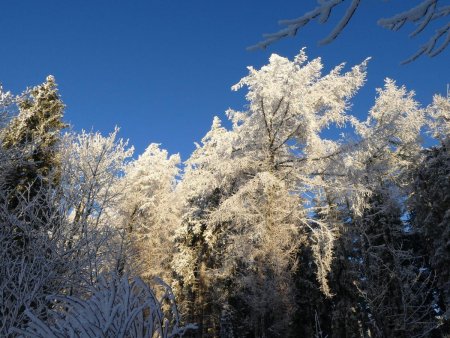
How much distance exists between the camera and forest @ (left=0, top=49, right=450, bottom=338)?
838 centimetres

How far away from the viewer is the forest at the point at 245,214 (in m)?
8.38

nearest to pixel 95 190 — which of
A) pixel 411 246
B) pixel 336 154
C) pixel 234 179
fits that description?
pixel 234 179

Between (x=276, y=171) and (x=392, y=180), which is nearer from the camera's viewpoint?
(x=276, y=171)

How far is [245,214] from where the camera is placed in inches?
499

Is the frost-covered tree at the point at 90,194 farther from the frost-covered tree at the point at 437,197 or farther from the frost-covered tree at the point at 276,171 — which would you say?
the frost-covered tree at the point at 437,197

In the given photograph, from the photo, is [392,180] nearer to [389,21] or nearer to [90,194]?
[90,194]

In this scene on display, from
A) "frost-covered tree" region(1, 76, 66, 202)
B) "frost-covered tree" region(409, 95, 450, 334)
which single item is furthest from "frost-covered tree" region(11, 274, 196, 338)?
"frost-covered tree" region(409, 95, 450, 334)

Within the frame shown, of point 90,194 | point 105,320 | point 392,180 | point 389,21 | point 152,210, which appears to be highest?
point 392,180

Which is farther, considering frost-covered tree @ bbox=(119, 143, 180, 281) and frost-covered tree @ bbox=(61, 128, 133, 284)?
frost-covered tree @ bbox=(119, 143, 180, 281)

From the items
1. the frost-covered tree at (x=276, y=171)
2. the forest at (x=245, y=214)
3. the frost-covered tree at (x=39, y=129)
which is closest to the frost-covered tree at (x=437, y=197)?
the forest at (x=245, y=214)

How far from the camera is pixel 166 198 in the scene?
74.8ft

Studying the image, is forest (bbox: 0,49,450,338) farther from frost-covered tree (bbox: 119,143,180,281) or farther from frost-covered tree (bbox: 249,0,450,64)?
frost-covered tree (bbox: 249,0,450,64)

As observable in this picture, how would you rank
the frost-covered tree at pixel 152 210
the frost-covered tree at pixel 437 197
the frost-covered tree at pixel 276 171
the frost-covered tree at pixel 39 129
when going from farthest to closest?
the frost-covered tree at pixel 152 210 → the frost-covered tree at pixel 437 197 → the frost-covered tree at pixel 39 129 → the frost-covered tree at pixel 276 171

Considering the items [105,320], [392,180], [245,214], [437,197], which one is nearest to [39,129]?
[245,214]
